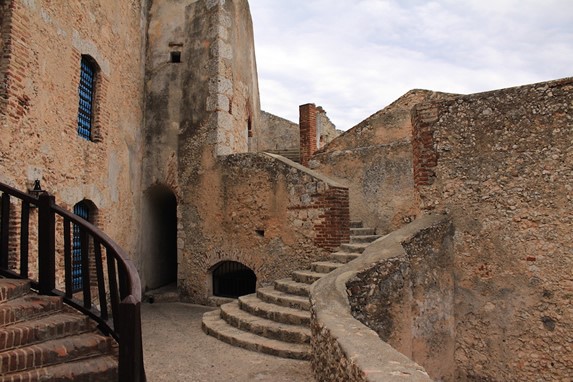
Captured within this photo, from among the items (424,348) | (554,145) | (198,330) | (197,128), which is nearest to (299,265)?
(198,330)

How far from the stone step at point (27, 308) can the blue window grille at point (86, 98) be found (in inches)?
180

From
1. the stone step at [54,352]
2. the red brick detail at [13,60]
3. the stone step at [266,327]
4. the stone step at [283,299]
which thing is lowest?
the stone step at [266,327]

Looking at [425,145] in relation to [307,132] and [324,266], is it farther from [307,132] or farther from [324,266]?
[307,132]

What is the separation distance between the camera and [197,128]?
10.1 m

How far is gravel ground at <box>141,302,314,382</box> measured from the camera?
486 cm

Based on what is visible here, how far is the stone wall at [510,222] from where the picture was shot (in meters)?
5.75

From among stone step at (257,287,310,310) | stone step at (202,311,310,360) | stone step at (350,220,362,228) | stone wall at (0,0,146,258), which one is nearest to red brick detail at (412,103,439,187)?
stone step at (257,287,310,310)

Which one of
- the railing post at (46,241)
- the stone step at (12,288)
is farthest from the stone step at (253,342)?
the stone step at (12,288)

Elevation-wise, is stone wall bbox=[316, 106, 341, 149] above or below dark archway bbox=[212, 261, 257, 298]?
above

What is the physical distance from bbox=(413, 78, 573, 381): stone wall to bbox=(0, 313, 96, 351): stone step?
5.08 m

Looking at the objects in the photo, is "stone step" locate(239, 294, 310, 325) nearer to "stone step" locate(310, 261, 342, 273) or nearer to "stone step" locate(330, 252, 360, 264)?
"stone step" locate(310, 261, 342, 273)

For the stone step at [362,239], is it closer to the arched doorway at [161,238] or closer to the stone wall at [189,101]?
the stone wall at [189,101]

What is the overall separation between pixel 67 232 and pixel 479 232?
5.40 metres

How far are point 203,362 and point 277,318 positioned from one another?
4.45 ft
